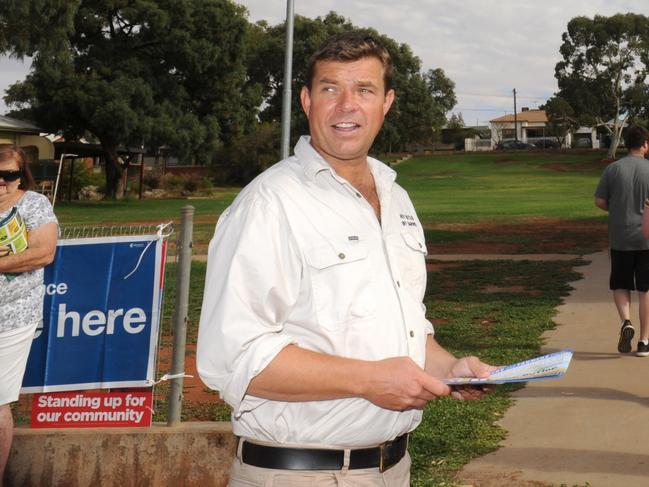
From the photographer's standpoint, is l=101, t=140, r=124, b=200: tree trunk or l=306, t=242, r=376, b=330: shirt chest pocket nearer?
l=306, t=242, r=376, b=330: shirt chest pocket

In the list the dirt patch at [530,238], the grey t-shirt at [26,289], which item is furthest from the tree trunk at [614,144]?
the grey t-shirt at [26,289]

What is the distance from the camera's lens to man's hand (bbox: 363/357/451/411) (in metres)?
2.30

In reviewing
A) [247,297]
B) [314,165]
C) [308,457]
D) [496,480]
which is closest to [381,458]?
[308,457]

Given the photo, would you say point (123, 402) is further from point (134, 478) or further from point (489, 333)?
point (489, 333)

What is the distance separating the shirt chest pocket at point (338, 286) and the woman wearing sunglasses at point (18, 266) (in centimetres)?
301

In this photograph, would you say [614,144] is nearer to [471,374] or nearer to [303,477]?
[471,374]

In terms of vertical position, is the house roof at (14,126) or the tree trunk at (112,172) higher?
the house roof at (14,126)

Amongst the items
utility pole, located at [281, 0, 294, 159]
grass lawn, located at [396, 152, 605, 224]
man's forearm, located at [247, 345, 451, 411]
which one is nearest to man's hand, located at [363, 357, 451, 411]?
man's forearm, located at [247, 345, 451, 411]

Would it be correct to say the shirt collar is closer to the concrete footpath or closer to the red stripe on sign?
the concrete footpath

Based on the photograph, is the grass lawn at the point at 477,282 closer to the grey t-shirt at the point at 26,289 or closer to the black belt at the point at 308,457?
the grey t-shirt at the point at 26,289

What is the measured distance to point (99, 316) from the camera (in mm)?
5480

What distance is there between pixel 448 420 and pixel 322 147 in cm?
434

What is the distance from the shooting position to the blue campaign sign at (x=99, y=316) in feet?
17.9

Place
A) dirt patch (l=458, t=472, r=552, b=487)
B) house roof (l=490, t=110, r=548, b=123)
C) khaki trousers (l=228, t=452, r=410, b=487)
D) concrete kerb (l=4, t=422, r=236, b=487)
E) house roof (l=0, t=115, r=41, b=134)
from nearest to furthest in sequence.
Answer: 1. khaki trousers (l=228, t=452, r=410, b=487)
2. dirt patch (l=458, t=472, r=552, b=487)
3. concrete kerb (l=4, t=422, r=236, b=487)
4. house roof (l=0, t=115, r=41, b=134)
5. house roof (l=490, t=110, r=548, b=123)
